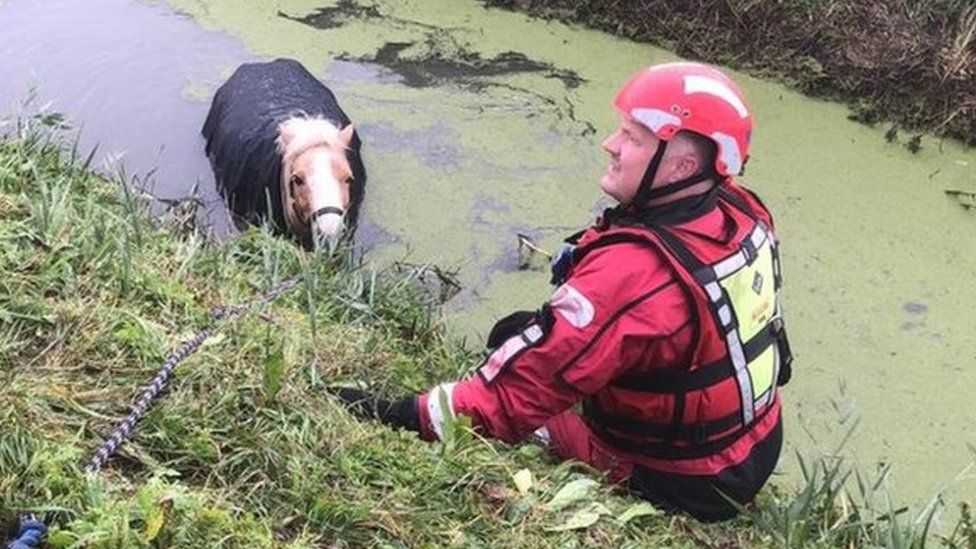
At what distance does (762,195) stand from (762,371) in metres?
2.81

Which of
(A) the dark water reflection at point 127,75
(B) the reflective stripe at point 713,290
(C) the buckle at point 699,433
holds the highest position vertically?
(B) the reflective stripe at point 713,290

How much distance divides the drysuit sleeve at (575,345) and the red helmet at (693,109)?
0.32 m

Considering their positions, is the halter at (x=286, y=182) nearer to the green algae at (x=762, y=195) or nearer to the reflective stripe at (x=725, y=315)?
the green algae at (x=762, y=195)

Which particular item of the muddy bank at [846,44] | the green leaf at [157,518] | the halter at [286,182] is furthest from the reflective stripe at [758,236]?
the muddy bank at [846,44]

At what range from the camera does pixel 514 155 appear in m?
5.97

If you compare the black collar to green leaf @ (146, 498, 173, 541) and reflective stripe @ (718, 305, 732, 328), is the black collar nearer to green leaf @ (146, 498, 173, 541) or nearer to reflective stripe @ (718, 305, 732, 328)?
reflective stripe @ (718, 305, 732, 328)

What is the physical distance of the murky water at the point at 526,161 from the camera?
14.8 feet

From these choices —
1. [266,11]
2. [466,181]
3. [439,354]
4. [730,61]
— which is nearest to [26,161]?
[439,354]

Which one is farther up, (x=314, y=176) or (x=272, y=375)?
(x=272, y=375)

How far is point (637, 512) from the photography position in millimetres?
2797

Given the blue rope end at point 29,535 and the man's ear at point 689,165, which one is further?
the man's ear at point 689,165

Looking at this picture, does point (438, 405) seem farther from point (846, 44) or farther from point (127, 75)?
point (846, 44)

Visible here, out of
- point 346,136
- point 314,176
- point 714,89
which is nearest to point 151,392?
point 714,89

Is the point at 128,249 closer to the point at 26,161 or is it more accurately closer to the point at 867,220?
the point at 26,161
